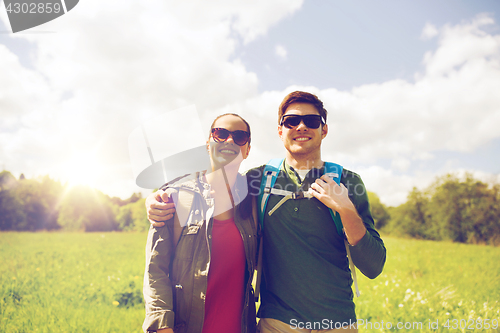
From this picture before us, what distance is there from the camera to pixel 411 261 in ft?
40.5

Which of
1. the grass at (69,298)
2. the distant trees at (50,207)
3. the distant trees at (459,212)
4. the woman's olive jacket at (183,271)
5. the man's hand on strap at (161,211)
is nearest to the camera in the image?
the woman's olive jacket at (183,271)

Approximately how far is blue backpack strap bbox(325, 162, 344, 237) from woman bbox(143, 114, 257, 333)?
2.72ft

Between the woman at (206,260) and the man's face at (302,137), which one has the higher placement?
the man's face at (302,137)

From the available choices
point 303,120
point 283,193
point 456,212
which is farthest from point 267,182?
point 456,212

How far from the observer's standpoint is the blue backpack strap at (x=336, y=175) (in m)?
2.71

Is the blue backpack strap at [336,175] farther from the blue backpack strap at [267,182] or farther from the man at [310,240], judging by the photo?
the blue backpack strap at [267,182]

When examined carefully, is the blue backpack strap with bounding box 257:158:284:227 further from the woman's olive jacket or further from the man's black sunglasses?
the man's black sunglasses

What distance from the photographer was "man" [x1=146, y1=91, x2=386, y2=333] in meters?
2.46

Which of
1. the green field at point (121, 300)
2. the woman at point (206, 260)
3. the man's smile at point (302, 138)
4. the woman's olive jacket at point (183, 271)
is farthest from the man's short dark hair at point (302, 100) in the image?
the green field at point (121, 300)

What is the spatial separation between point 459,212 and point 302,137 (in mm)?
45806

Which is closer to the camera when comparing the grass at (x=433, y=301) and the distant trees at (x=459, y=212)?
the grass at (x=433, y=301)

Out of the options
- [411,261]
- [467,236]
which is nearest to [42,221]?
[411,261]

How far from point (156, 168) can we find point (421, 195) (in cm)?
5416

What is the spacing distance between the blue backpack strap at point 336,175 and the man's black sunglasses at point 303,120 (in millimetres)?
469
